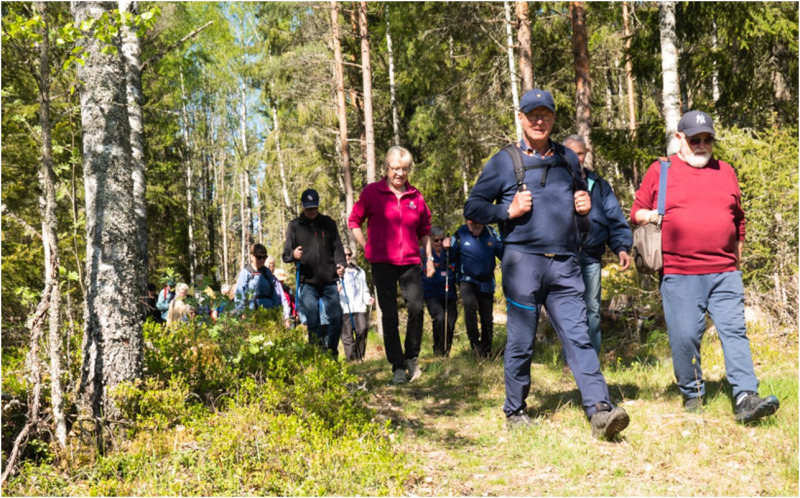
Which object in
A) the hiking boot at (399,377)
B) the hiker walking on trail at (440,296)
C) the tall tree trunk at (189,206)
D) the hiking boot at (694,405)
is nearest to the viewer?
the hiking boot at (694,405)

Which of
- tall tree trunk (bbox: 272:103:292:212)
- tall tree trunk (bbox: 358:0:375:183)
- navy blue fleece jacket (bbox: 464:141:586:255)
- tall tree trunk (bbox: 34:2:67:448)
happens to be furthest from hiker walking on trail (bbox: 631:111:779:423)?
tall tree trunk (bbox: 272:103:292:212)

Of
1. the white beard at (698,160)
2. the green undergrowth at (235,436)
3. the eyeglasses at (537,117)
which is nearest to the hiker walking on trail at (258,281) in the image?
the green undergrowth at (235,436)

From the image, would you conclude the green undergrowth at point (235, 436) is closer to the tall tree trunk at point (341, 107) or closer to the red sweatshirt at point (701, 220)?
the red sweatshirt at point (701, 220)

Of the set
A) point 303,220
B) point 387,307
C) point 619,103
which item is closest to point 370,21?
point 619,103

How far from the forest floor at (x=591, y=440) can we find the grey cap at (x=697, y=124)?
6.71ft

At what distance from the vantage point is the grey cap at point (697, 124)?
4.43m

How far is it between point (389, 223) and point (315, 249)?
1.42 m

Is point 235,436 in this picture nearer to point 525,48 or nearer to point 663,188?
point 663,188

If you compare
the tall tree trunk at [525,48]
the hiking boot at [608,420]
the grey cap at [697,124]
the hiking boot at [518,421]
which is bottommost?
the hiking boot at [518,421]

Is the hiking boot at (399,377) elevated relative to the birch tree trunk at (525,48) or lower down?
lower down

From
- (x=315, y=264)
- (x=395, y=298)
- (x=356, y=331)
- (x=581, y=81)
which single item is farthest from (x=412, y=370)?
(x=581, y=81)

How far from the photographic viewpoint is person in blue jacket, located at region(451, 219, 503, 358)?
299 inches

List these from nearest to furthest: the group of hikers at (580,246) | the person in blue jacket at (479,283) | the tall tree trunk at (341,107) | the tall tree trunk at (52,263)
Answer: the tall tree trunk at (52,263) < the group of hikers at (580,246) < the person in blue jacket at (479,283) < the tall tree trunk at (341,107)

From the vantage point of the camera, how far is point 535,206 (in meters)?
4.32
